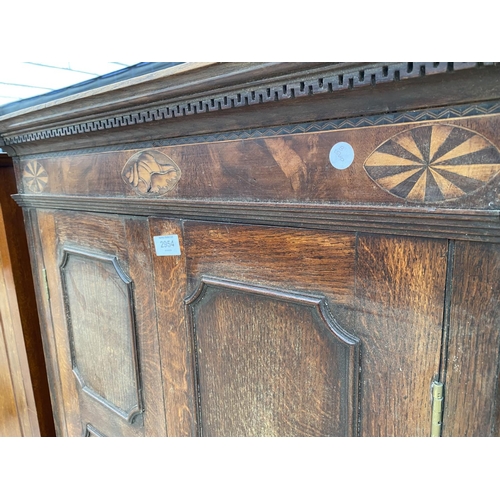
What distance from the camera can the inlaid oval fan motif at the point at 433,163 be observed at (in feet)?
1.05

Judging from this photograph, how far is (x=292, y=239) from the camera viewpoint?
45cm

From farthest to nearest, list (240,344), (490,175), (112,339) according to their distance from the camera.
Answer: (112,339), (240,344), (490,175)

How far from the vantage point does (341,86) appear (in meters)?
0.35

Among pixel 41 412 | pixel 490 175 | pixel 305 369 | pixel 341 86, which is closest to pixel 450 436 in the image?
pixel 305 369

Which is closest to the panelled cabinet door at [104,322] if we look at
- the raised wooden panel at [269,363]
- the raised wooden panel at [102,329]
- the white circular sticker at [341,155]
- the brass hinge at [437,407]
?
the raised wooden panel at [102,329]

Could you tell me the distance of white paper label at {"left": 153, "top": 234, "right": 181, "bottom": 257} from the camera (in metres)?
0.57

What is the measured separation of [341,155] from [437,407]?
28 cm

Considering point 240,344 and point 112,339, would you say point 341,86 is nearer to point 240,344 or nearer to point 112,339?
point 240,344

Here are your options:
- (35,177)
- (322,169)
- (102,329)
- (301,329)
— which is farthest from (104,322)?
(322,169)

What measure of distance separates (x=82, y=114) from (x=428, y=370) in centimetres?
61

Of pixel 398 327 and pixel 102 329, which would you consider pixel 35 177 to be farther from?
pixel 398 327

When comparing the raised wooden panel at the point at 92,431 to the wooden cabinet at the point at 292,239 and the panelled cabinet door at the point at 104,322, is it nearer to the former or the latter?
the panelled cabinet door at the point at 104,322

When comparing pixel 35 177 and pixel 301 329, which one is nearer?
pixel 301 329

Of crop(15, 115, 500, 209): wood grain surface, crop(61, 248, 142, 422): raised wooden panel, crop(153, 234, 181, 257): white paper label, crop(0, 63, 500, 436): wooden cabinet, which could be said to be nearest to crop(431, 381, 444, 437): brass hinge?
crop(0, 63, 500, 436): wooden cabinet
